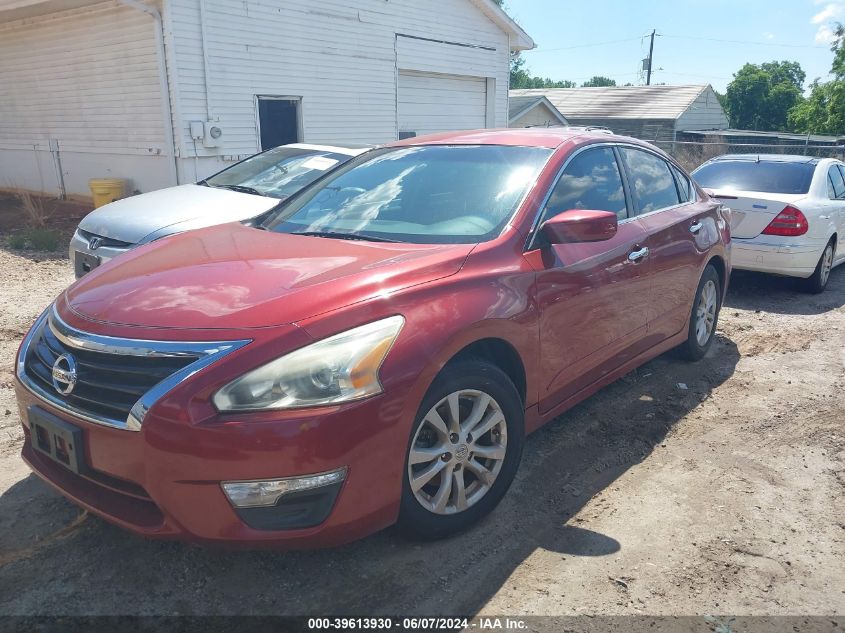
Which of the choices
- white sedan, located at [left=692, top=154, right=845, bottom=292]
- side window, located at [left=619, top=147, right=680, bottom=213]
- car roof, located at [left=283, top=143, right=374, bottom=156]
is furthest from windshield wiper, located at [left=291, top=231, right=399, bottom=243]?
white sedan, located at [left=692, top=154, right=845, bottom=292]

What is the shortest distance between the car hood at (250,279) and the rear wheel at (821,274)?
5.98 m

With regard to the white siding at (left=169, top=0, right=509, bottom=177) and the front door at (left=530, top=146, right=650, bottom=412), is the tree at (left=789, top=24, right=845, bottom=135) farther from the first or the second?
the front door at (left=530, top=146, right=650, bottom=412)

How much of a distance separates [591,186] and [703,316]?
196 centimetres

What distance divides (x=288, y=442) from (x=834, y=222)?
24.5 ft

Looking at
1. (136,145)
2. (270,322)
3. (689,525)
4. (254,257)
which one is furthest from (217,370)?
(136,145)

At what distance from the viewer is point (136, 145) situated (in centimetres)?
1241

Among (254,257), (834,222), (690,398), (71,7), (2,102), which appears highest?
(71,7)

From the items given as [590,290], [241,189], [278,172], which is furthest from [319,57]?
[590,290]

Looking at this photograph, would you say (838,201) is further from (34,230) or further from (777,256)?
(34,230)

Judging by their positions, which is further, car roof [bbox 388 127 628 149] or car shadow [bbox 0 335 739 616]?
car roof [bbox 388 127 628 149]

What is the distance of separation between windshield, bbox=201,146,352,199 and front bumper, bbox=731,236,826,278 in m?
4.28

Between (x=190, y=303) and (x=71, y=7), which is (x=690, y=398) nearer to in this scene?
(x=190, y=303)

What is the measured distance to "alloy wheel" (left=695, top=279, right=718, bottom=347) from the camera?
5.13 metres

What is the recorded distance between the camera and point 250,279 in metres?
2.79
